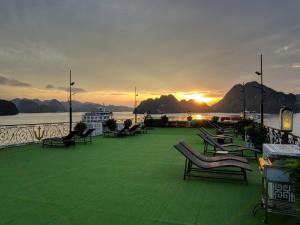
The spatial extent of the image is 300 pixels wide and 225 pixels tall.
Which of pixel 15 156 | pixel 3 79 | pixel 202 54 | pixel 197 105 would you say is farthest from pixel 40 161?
pixel 197 105

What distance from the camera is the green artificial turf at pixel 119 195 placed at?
3666 millimetres

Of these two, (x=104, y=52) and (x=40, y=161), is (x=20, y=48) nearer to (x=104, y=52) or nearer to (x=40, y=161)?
(x=104, y=52)

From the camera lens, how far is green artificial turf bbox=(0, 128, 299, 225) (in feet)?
12.0

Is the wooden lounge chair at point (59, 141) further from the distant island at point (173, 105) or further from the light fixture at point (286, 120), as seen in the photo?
the distant island at point (173, 105)

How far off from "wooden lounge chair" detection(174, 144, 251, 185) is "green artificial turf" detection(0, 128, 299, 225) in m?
0.28

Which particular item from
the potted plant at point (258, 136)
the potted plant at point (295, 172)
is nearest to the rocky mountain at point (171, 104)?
the potted plant at point (258, 136)

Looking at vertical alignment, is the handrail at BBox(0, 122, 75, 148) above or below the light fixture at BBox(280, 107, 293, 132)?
below

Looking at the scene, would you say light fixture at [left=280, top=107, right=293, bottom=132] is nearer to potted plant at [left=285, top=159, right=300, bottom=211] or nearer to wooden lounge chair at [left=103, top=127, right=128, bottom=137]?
potted plant at [left=285, top=159, right=300, bottom=211]

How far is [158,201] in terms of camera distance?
4336 mm

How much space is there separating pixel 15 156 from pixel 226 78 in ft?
55.2

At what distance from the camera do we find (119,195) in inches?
182

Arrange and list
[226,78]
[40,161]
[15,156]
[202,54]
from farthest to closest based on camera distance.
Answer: [226,78] → [202,54] → [15,156] → [40,161]

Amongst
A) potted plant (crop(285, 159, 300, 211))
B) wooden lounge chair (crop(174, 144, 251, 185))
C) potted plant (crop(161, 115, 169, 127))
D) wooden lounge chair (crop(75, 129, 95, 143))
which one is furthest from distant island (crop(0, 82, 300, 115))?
potted plant (crop(285, 159, 300, 211))

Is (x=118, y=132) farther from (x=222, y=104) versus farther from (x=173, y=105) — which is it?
(x=222, y=104)
